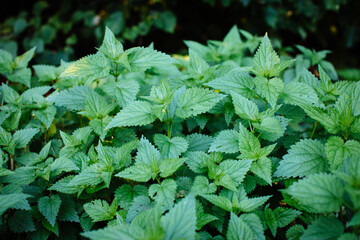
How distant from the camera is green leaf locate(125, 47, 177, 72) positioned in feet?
6.12

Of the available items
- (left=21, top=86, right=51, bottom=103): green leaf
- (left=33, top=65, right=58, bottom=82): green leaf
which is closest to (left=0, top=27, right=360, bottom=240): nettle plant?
(left=21, top=86, right=51, bottom=103): green leaf

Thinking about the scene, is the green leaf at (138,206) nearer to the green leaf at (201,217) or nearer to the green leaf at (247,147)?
the green leaf at (201,217)

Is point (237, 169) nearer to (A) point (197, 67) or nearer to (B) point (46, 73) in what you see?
(A) point (197, 67)

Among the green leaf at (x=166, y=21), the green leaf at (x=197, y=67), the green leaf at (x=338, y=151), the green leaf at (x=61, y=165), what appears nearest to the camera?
the green leaf at (x=338, y=151)

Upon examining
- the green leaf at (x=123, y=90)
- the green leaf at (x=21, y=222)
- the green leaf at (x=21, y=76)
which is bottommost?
the green leaf at (x=21, y=222)

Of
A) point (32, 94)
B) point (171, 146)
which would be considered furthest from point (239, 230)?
point (32, 94)

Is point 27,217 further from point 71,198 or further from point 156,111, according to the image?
point 156,111

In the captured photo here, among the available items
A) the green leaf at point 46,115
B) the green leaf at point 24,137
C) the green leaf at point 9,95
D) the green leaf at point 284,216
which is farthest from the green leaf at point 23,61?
the green leaf at point 284,216

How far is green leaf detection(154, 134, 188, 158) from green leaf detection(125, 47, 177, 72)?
50 cm

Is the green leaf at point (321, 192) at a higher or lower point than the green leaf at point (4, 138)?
higher

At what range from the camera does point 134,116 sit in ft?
5.53

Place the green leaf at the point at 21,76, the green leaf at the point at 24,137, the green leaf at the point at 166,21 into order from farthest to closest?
the green leaf at the point at 166,21
the green leaf at the point at 21,76
the green leaf at the point at 24,137

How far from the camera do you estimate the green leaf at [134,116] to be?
1642 mm

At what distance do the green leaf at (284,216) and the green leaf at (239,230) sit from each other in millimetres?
262
